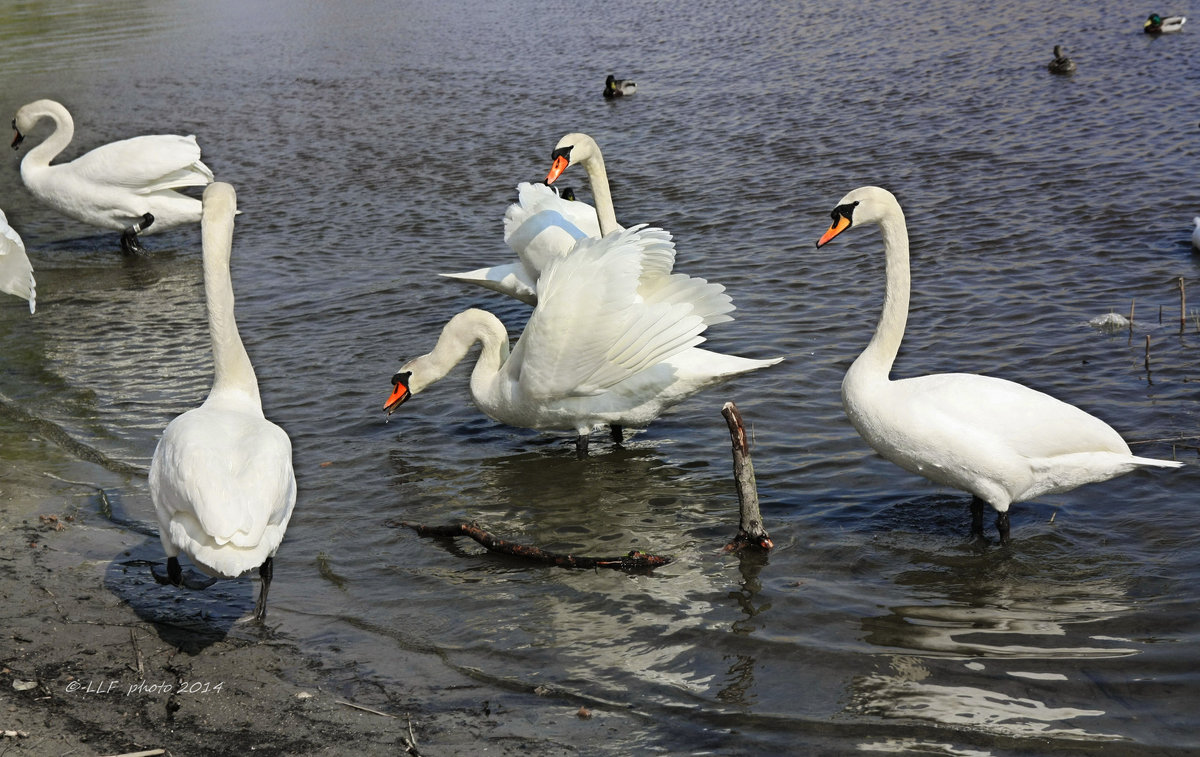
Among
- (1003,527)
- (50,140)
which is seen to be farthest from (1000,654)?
(50,140)

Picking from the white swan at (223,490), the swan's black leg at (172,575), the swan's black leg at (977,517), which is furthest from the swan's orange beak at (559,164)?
the swan's black leg at (172,575)

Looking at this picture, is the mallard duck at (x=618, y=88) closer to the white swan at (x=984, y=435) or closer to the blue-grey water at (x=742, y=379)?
the blue-grey water at (x=742, y=379)

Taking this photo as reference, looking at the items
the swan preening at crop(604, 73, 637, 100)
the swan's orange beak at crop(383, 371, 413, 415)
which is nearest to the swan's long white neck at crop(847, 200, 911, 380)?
the swan's orange beak at crop(383, 371, 413, 415)

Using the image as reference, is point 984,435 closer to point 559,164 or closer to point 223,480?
point 223,480

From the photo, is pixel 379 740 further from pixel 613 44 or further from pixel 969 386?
pixel 613 44

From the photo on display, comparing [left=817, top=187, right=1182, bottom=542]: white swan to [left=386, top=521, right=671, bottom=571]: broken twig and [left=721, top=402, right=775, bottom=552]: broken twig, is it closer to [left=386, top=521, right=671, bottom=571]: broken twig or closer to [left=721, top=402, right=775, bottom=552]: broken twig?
[left=721, top=402, right=775, bottom=552]: broken twig

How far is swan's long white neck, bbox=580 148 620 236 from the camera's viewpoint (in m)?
8.65

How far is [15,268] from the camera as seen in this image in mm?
7332

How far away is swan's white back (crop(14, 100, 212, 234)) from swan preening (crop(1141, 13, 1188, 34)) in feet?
40.2

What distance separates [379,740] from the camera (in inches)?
157

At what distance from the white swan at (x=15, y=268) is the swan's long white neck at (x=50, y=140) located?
216 inches

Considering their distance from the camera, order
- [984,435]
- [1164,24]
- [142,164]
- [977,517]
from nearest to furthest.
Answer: [984,435]
[977,517]
[142,164]
[1164,24]

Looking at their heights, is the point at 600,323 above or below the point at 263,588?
above

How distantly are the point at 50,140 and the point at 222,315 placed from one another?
8.66 m
